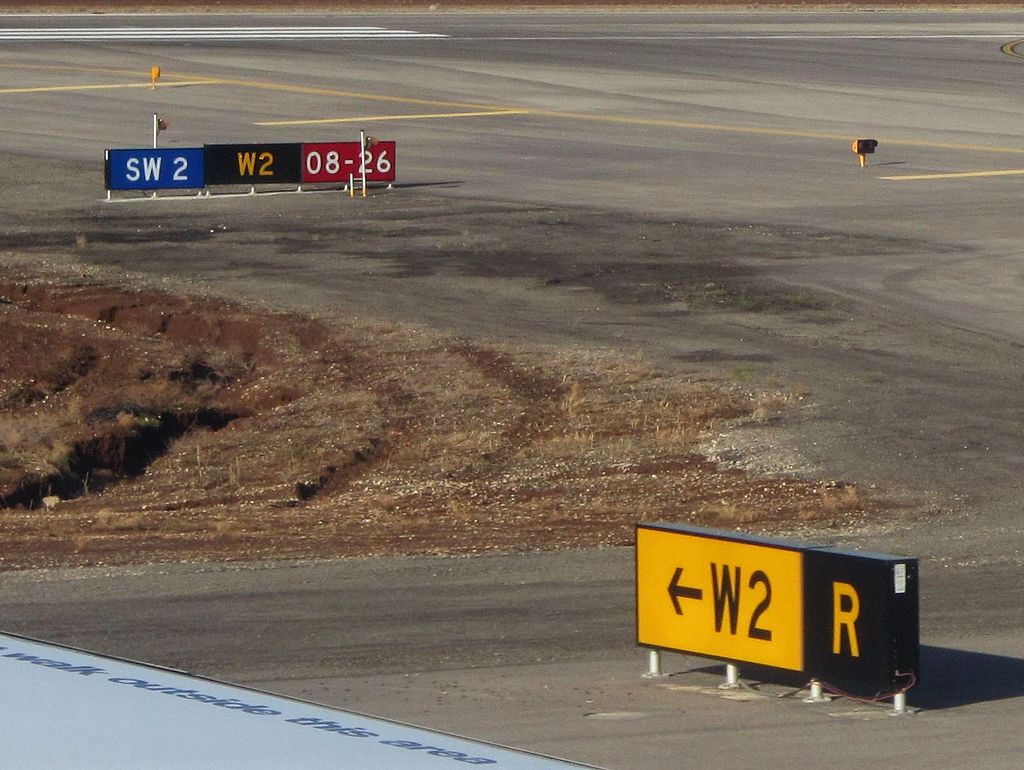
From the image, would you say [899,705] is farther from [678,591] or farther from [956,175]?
[956,175]

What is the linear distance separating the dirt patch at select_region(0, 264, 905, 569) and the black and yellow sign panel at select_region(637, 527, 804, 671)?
3270 millimetres

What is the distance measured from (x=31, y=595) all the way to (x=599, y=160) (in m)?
25.6

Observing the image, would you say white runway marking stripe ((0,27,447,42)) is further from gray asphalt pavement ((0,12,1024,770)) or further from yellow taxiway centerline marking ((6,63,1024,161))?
yellow taxiway centerline marking ((6,63,1024,161))

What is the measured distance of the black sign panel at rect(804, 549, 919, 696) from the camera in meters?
9.76

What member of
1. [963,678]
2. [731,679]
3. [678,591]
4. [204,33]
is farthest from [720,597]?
[204,33]

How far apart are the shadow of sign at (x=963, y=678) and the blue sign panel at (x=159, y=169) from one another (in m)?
23.1

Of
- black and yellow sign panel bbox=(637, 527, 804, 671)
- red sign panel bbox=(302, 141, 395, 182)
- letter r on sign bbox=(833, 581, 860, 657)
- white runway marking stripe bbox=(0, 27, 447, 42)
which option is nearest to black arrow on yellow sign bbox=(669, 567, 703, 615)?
black and yellow sign panel bbox=(637, 527, 804, 671)

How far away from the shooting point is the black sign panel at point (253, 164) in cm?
3238

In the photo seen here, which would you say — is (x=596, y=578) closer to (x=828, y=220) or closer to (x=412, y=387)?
(x=412, y=387)

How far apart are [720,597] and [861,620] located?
0.92 metres

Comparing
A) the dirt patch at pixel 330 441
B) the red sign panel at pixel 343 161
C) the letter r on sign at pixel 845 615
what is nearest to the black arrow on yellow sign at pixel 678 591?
the letter r on sign at pixel 845 615

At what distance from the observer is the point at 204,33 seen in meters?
60.1

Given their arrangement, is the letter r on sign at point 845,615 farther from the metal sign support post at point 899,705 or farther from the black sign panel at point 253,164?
the black sign panel at point 253,164

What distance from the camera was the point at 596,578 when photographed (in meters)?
13.1
